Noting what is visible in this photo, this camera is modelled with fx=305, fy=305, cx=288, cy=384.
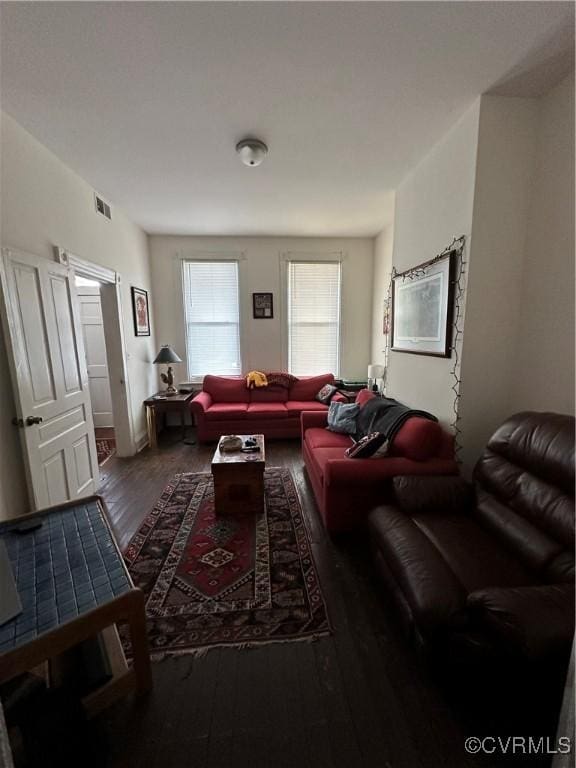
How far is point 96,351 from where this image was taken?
4613 mm

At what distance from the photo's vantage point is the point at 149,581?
1797mm

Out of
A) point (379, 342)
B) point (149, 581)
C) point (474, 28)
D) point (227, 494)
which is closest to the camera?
point (474, 28)

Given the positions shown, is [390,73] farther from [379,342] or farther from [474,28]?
[379,342]

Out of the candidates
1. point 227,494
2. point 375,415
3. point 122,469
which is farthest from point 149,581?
point 375,415

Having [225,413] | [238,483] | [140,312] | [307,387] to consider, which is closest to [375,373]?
[307,387]

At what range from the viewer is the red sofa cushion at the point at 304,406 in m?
4.07

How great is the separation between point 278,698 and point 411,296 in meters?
2.79

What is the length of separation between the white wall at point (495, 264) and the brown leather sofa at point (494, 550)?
47 centimetres

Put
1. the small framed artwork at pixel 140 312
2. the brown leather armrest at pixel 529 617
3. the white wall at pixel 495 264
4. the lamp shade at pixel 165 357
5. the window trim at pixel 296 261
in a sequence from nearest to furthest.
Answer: the brown leather armrest at pixel 529 617
the white wall at pixel 495 264
the small framed artwork at pixel 140 312
the lamp shade at pixel 165 357
the window trim at pixel 296 261

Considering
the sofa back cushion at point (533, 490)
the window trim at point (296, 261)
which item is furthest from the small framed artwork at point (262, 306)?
the sofa back cushion at point (533, 490)

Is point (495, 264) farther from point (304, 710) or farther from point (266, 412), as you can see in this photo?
point (266, 412)

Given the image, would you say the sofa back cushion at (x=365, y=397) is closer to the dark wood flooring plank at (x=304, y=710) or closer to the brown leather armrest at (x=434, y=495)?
the brown leather armrest at (x=434, y=495)

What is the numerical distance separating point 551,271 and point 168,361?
3.94 metres
